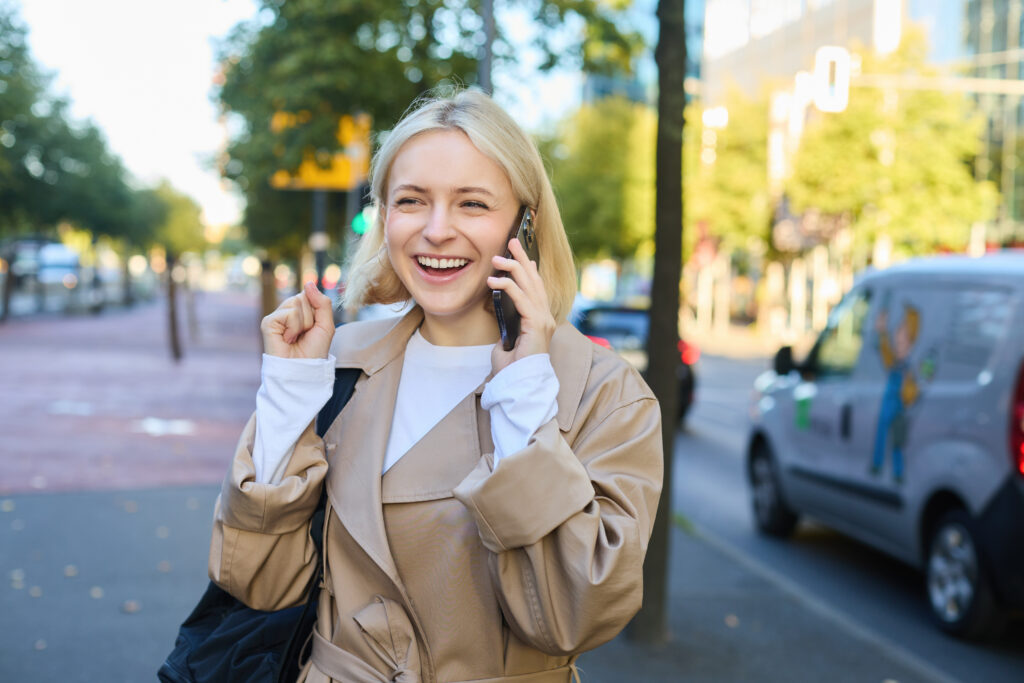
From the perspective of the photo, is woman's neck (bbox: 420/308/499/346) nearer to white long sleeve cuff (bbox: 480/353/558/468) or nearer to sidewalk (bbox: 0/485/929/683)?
white long sleeve cuff (bbox: 480/353/558/468)

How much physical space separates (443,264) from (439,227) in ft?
0.29

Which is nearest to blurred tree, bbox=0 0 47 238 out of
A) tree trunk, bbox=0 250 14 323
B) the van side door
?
tree trunk, bbox=0 250 14 323

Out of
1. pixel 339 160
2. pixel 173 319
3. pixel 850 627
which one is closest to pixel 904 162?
pixel 339 160

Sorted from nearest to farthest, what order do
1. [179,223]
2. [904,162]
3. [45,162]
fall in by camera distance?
[904,162]
[45,162]
[179,223]

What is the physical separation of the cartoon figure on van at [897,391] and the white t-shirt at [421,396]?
4.52m

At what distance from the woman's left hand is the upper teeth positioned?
0.53ft

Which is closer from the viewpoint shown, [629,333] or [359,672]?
[359,672]

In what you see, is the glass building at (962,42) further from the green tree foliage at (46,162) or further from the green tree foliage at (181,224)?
the green tree foliage at (181,224)

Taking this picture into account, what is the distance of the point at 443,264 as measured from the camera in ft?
7.11

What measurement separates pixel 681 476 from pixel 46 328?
23.8 meters

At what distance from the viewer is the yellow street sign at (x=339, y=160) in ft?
61.7

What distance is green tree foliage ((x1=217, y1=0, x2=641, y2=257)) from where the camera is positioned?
17.2 m

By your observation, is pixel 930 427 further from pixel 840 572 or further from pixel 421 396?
pixel 421 396

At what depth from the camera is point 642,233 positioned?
4372 cm
